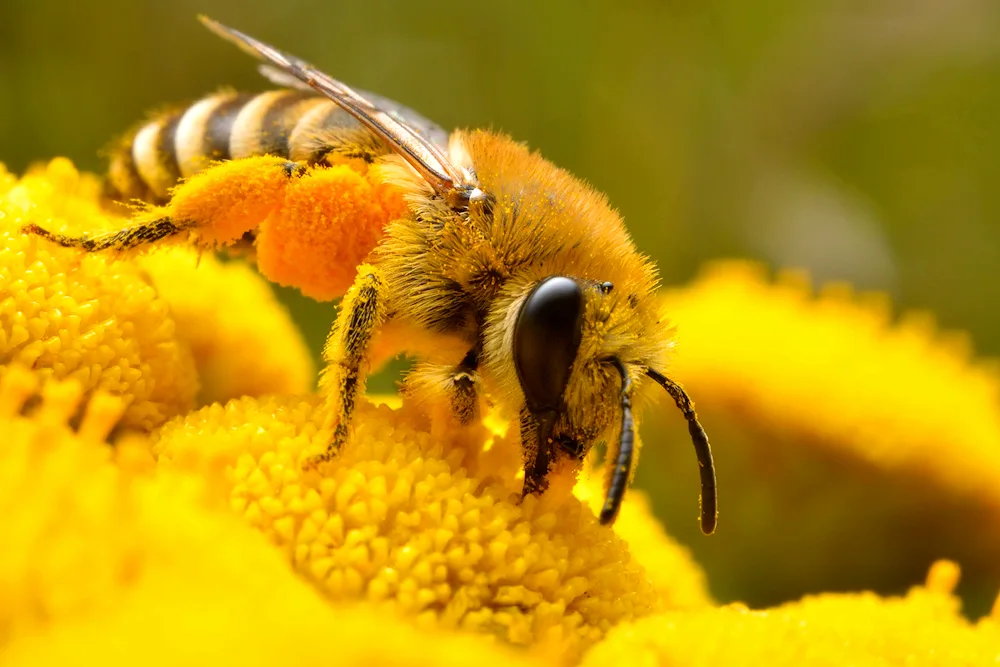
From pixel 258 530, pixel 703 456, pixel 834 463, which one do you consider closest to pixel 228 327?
pixel 258 530

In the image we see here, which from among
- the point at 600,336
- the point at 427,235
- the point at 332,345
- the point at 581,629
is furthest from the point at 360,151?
the point at 581,629

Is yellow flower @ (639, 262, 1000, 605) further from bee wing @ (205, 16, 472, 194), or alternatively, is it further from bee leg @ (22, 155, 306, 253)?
bee leg @ (22, 155, 306, 253)

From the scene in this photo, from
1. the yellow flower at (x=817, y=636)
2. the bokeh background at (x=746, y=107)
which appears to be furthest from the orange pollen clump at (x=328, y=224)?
the bokeh background at (x=746, y=107)

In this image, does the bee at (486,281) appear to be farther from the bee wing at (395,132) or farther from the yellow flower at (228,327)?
the yellow flower at (228,327)

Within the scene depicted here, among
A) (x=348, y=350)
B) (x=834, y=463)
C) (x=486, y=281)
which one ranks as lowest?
(x=834, y=463)

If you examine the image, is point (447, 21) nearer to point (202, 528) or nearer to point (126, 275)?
point (126, 275)

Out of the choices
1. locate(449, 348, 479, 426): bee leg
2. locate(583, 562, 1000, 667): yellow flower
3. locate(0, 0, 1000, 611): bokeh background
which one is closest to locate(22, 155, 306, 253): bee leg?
locate(449, 348, 479, 426): bee leg

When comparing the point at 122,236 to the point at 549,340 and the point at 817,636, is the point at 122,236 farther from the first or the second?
the point at 817,636
